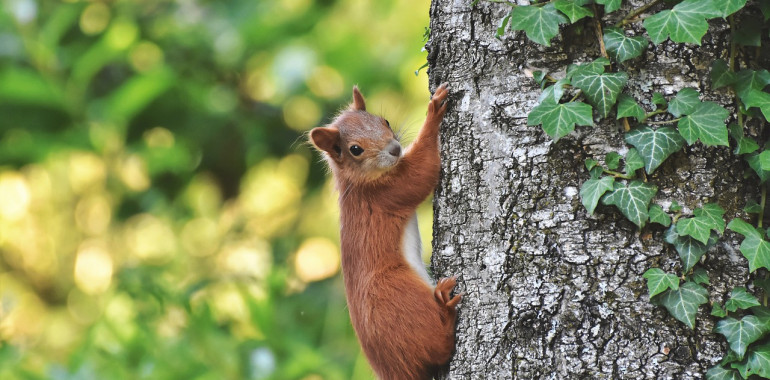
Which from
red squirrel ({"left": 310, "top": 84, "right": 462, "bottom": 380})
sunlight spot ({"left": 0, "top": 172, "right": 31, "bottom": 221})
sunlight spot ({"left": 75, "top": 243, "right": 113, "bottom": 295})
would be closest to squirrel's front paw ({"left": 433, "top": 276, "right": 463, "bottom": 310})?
red squirrel ({"left": 310, "top": 84, "right": 462, "bottom": 380})

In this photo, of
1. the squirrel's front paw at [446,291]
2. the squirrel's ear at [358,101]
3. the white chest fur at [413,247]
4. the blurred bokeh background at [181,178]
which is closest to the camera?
the squirrel's front paw at [446,291]

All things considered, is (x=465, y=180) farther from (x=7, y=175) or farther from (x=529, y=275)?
(x=7, y=175)

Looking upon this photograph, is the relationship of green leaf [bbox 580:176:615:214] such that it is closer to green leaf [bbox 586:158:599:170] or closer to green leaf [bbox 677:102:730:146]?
green leaf [bbox 586:158:599:170]

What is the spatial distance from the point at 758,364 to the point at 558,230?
1.25 feet

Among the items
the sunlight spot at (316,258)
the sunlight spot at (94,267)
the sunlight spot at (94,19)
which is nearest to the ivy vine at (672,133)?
the sunlight spot at (316,258)

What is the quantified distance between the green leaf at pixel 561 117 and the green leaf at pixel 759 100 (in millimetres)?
269

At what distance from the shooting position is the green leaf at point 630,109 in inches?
48.9

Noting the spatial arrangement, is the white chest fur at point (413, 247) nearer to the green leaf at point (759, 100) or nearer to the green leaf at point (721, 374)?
the green leaf at point (721, 374)

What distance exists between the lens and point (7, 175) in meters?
4.39

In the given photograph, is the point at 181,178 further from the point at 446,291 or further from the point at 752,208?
the point at 752,208

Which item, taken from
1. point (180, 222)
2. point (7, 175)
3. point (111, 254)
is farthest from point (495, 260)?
point (7, 175)

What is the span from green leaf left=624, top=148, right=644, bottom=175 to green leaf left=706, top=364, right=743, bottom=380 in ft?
1.15

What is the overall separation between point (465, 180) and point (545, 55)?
29 centimetres

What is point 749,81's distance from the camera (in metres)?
1.25
